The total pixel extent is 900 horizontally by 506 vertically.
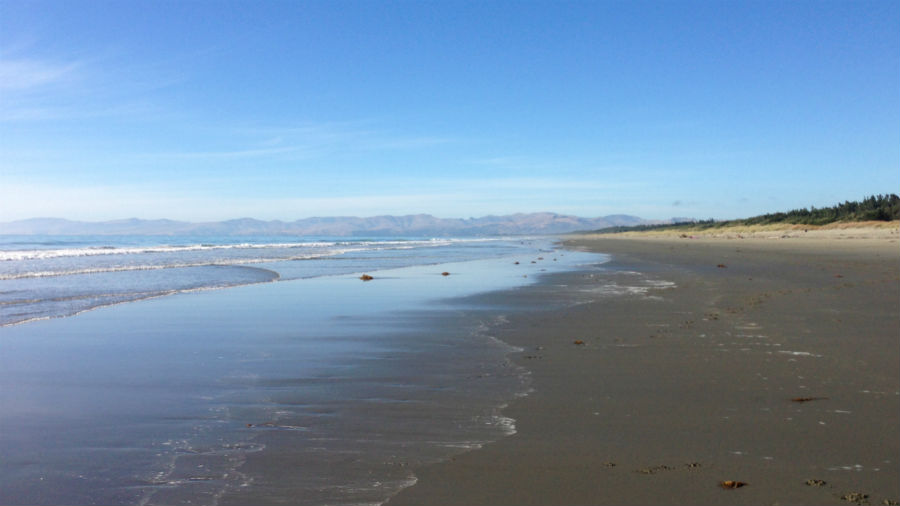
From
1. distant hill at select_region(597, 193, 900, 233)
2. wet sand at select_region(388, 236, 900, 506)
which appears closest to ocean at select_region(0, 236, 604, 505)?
wet sand at select_region(388, 236, 900, 506)

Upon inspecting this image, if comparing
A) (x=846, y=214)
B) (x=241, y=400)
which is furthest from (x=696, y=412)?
(x=846, y=214)

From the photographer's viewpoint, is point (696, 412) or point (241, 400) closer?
point (696, 412)

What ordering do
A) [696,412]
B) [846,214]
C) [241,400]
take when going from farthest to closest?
[846,214] → [241,400] → [696,412]

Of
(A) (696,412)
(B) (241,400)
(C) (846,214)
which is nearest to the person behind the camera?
(A) (696,412)

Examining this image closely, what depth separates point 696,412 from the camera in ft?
15.5

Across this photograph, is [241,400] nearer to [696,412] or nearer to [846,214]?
[696,412]

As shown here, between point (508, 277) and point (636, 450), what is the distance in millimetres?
15097

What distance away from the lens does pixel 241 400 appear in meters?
5.24

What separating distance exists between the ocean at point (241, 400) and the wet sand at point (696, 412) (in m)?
0.42

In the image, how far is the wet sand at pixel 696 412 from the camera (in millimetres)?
3387

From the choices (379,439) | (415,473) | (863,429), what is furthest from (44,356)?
(863,429)

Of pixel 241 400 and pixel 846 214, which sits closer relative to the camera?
pixel 241 400

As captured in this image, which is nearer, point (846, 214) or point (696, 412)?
point (696, 412)

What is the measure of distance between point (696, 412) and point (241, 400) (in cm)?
370
